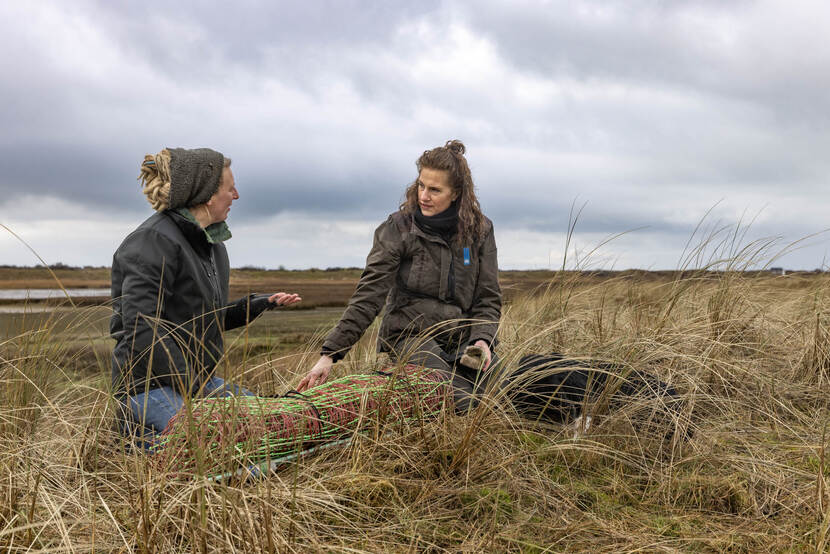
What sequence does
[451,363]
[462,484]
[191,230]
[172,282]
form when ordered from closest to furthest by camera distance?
[462,484]
[172,282]
[191,230]
[451,363]

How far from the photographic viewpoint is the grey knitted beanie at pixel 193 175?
2951 mm

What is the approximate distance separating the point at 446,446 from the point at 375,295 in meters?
1.11

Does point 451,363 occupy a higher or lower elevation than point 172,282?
lower

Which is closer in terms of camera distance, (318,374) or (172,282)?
(172,282)

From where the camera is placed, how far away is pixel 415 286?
3.46 m

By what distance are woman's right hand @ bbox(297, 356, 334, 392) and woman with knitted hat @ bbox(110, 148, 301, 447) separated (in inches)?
14.3

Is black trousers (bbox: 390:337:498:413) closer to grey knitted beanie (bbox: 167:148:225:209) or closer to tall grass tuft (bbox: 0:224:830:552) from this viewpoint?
tall grass tuft (bbox: 0:224:830:552)

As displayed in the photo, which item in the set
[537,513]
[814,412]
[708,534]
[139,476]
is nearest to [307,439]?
[139,476]

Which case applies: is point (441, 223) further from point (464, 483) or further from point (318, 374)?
point (464, 483)

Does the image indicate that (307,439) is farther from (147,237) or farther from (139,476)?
(147,237)

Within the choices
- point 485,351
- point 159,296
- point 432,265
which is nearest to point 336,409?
point 485,351

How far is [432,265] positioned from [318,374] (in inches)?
35.4

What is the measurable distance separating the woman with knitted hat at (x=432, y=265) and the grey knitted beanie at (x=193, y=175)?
93cm

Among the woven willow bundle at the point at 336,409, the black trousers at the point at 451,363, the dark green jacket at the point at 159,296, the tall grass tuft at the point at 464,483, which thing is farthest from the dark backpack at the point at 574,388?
the dark green jacket at the point at 159,296
